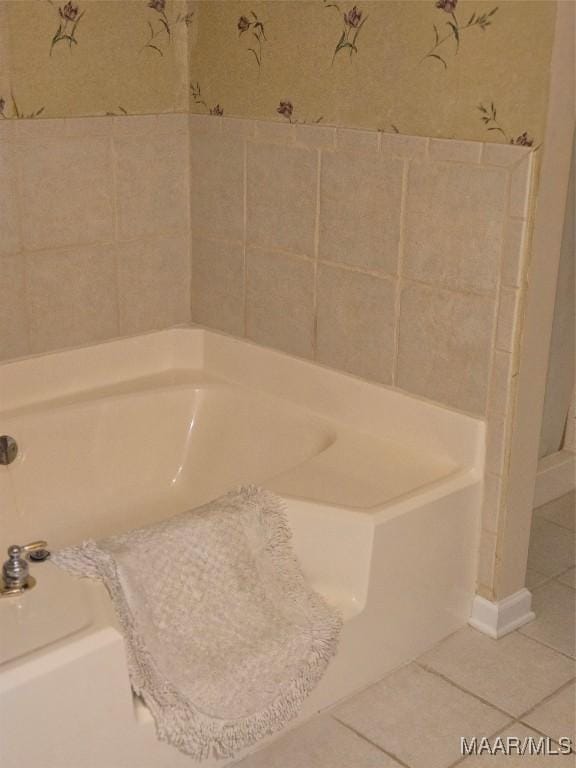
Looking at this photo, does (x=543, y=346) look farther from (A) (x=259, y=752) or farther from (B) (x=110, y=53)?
(B) (x=110, y=53)

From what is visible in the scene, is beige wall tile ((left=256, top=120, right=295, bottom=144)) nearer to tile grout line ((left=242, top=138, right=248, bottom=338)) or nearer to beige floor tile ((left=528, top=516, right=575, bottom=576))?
tile grout line ((left=242, top=138, right=248, bottom=338))

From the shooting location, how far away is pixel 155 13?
226cm

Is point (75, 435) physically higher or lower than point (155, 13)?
lower

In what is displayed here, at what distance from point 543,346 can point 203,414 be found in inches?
34.3

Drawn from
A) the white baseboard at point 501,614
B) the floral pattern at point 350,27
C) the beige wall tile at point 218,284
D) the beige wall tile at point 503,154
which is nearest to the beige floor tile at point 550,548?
the white baseboard at point 501,614

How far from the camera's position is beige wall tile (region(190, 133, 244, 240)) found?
231 cm

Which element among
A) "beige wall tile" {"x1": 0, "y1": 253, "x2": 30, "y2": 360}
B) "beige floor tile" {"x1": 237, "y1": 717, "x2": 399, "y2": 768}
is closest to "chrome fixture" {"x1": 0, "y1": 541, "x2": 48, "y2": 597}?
"beige floor tile" {"x1": 237, "y1": 717, "x2": 399, "y2": 768}

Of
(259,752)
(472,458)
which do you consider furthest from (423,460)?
(259,752)

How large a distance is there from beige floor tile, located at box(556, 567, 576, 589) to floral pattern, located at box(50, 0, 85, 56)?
1.67 m

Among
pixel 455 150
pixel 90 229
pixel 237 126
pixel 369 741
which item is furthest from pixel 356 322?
pixel 369 741

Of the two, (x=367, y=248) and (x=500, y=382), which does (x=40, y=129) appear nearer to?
(x=367, y=248)

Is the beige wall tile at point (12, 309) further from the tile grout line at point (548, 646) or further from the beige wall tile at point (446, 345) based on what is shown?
the tile grout line at point (548, 646)

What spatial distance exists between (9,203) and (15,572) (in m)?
0.94

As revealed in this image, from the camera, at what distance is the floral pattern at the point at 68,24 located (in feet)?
6.89
